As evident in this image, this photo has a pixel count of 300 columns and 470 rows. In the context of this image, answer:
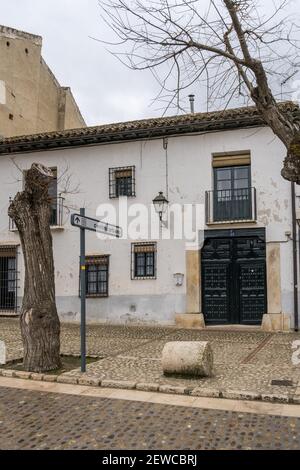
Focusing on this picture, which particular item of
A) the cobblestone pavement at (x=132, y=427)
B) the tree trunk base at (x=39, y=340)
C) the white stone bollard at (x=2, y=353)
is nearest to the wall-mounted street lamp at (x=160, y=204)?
the white stone bollard at (x=2, y=353)

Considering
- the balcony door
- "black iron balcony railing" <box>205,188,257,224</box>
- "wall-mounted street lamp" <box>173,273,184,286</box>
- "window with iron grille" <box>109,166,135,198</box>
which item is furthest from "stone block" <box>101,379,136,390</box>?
"window with iron grille" <box>109,166,135,198</box>

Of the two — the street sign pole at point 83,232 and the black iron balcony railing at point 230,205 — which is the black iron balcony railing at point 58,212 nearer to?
the black iron balcony railing at point 230,205

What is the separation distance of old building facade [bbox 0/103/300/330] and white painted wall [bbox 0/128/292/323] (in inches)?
1.1

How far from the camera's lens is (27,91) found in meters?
20.2

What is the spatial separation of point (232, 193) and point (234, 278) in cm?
237

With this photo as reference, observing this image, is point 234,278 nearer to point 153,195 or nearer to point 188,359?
point 153,195

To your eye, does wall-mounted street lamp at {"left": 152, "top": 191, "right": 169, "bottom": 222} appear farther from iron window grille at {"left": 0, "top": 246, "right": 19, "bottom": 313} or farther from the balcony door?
iron window grille at {"left": 0, "top": 246, "right": 19, "bottom": 313}

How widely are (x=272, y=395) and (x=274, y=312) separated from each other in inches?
286

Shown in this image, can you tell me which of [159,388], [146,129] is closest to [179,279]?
[146,129]

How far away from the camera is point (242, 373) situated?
7.05 metres

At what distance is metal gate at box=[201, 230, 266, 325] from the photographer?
13.2 metres

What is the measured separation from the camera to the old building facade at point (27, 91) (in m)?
19.2
